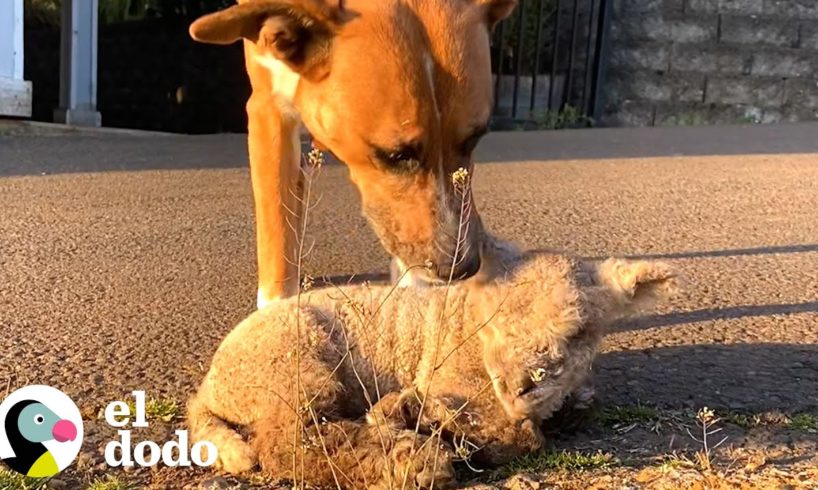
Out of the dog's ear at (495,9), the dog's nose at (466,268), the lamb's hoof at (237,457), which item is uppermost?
the dog's ear at (495,9)

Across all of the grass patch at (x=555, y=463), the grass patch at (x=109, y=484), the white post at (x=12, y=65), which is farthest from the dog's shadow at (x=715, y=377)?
the white post at (x=12, y=65)

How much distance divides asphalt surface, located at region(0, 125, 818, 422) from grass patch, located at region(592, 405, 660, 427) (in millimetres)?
77

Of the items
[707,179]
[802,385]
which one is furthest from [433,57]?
[707,179]

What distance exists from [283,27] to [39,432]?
48.6 inches

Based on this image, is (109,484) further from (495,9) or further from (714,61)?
(714,61)

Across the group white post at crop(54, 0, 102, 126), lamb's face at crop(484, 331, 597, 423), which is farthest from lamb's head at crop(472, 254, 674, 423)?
white post at crop(54, 0, 102, 126)

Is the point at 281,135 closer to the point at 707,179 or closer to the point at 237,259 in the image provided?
the point at 237,259

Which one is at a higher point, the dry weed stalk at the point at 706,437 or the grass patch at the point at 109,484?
the dry weed stalk at the point at 706,437

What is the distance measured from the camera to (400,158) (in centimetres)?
226

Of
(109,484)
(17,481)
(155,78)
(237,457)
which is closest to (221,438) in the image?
(237,457)

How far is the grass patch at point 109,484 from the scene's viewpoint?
5.08 feet

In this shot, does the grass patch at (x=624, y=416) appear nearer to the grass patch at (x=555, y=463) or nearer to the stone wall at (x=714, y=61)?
the grass patch at (x=555, y=463)

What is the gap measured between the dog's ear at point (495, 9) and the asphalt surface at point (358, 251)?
0.97 metres

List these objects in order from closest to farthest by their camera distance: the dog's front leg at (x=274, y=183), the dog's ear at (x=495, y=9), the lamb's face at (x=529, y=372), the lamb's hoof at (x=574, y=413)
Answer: the lamb's face at (x=529, y=372) < the lamb's hoof at (x=574, y=413) < the dog's ear at (x=495, y=9) < the dog's front leg at (x=274, y=183)
